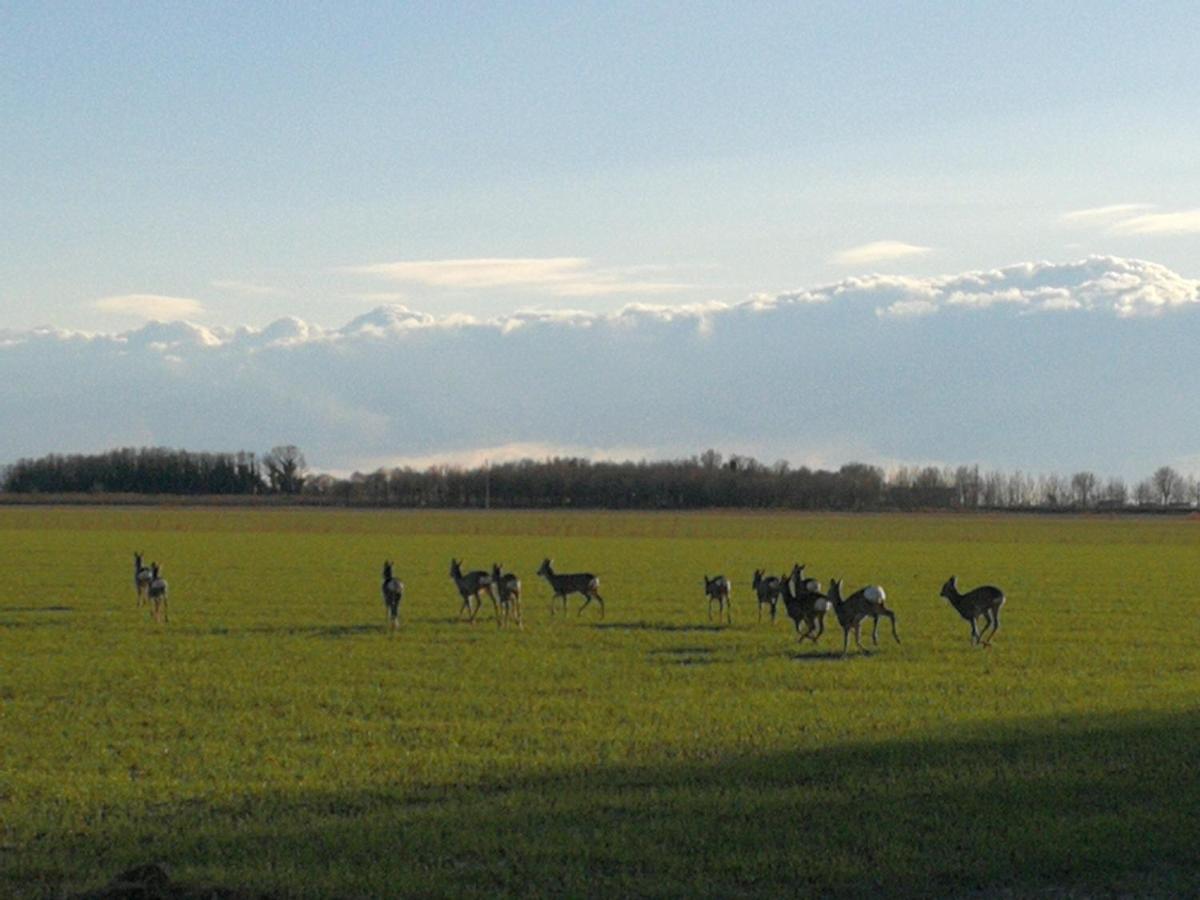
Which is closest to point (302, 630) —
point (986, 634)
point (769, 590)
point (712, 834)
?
point (769, 590)

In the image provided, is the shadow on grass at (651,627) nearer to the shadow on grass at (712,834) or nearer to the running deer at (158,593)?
the running deer at (158,593)

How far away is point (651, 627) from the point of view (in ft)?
104

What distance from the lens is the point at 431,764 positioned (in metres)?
15.6

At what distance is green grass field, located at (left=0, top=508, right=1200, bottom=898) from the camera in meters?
11.4

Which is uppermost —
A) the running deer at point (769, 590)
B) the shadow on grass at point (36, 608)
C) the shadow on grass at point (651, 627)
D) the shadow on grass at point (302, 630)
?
the running deer at point (769, 590)

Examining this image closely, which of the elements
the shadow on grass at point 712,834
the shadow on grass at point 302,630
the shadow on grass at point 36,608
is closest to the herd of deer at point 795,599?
the shadow on grass at point 302,630

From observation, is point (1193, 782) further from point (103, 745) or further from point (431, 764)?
point (103, 745)

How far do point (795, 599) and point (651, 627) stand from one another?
4470 mm

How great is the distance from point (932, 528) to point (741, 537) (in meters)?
30.1

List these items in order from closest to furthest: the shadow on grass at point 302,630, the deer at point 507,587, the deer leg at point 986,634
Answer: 1. the deer leg at point 986,634
2. the shadow on grass at point 302,630
3. the deer at point 507,587

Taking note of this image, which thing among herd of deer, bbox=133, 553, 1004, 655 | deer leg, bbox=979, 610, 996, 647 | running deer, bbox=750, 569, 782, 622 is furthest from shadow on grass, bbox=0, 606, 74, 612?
deer leg, bbox=979, 610, 996, 647

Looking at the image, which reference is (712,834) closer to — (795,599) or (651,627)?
(795,599)

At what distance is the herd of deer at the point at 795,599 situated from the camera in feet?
87.6

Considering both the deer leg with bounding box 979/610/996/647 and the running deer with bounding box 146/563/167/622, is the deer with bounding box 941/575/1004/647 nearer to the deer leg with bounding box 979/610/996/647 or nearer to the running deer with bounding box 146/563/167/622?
the deer leg with bounding box 979/610/996/647
